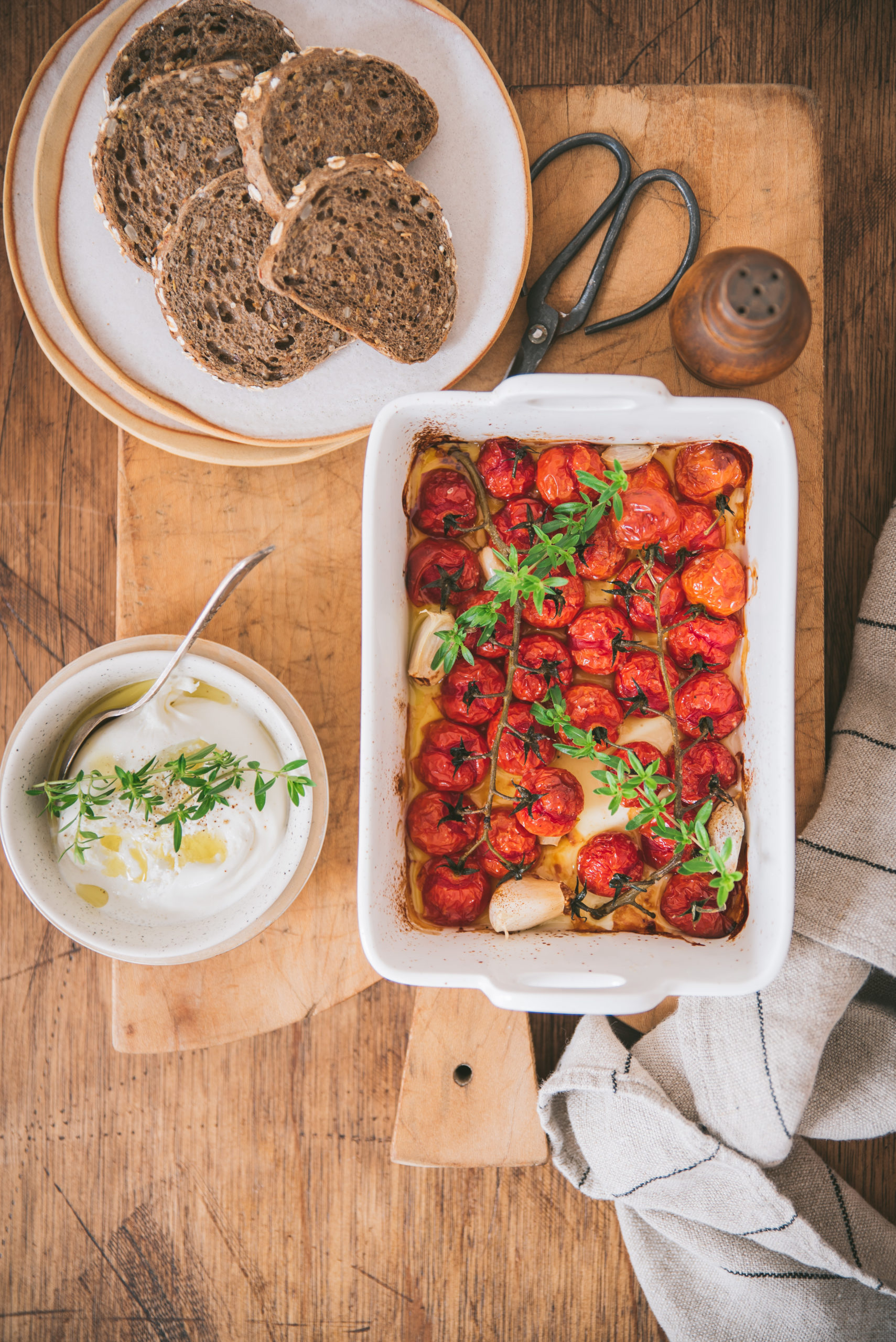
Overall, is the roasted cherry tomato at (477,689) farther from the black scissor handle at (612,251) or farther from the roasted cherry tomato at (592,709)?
the black scissor handle at (612,251)

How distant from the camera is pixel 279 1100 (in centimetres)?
123

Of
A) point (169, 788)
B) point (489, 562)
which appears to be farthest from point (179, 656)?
point (489, 562)

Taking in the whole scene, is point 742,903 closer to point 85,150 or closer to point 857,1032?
point 857,1032

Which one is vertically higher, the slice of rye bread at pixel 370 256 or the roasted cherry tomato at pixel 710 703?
the slice of rye bread at pixel 370 256

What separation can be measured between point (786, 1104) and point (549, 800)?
1.77 feet

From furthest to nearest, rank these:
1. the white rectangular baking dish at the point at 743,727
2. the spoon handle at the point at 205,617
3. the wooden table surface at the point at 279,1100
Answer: the wooden table surface at the point at 279,1100 < the spoon handle at the point at 205,617 < the white rectangular baking dish at the point at 743,727

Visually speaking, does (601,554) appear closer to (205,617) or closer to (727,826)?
(727,826)

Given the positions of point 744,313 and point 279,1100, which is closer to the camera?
point 744,313

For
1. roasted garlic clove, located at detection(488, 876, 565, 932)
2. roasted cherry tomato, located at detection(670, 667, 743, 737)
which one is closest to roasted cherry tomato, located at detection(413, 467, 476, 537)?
roasted cherry tomato, located at detection(670, 667, 743, 737)

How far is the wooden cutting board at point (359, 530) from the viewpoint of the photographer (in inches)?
41.8

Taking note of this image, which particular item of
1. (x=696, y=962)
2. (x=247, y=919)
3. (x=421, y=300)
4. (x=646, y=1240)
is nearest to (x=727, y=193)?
(x=421, y=300)

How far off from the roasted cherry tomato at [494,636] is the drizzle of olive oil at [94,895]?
1.81 feet

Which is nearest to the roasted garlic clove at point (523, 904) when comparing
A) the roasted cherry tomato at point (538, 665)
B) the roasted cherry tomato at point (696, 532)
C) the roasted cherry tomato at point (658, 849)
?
the roasted cherry tomato at point (658, 849)

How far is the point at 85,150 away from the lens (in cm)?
102
